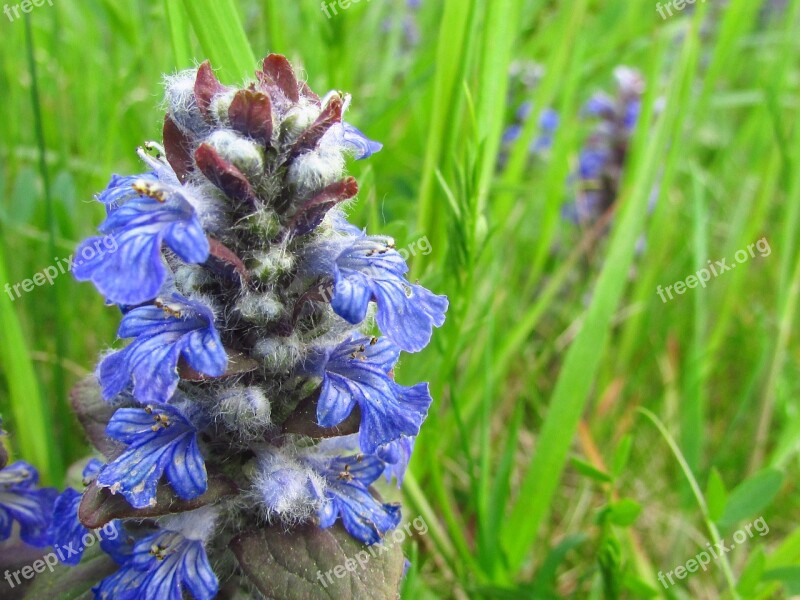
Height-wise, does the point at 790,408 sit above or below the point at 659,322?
below

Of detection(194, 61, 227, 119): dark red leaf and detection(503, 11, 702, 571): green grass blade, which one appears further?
detection(503, 11, 702, 571): green grass blade

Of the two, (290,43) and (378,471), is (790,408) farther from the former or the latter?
(290,43)

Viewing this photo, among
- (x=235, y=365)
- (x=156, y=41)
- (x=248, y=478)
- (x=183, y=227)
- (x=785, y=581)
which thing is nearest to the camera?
(x=183, y=227)

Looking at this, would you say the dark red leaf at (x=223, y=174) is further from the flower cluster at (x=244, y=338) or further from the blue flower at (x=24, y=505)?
the blue flower at (x=24, y=505)

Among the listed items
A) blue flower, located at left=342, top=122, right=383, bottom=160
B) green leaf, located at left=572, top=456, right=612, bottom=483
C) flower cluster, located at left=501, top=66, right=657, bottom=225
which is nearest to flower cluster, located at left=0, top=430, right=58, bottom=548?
blue flower, located at left=342, top=122, right=383, bottom=160

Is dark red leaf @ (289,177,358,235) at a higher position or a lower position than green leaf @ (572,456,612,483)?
higher

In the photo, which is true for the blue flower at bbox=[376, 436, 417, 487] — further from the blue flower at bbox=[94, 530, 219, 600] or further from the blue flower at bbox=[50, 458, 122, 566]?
the blue flower at bbox=[50, 458, 122, 566]

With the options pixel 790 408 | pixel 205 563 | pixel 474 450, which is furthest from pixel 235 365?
pixel 790 408
